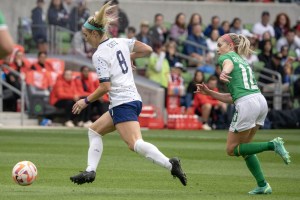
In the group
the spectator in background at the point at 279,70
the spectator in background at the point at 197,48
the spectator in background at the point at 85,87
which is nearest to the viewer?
the spectator in background at the point at 85,87

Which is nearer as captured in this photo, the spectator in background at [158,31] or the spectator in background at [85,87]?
the spectator in background at [85,87]

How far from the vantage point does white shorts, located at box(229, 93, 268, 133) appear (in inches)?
507

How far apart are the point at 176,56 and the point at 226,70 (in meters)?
A: 19.3

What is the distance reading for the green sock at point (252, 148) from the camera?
1265cm

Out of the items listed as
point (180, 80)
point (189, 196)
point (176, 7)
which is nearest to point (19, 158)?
point (189, 196)

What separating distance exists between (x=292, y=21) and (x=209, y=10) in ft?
11.5

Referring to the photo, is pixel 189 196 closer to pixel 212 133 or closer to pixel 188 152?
pixel 188 152

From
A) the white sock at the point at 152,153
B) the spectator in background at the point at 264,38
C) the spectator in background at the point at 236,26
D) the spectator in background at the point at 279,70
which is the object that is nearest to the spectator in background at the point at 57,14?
the spectator in background at the point at 236,26

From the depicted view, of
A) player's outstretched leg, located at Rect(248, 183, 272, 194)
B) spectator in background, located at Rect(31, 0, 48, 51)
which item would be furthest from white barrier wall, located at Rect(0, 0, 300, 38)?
player's outstretched leg, located at Rect(248, 183, 272, 194)

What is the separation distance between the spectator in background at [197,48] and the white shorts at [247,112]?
19.0 m

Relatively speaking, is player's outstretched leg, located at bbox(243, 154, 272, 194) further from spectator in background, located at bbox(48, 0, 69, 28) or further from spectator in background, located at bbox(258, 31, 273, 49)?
spectator in background, located at bbox(258, 31, 273, 49)

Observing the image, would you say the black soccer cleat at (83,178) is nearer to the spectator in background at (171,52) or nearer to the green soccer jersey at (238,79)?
the green soccer jersey at (238,79)

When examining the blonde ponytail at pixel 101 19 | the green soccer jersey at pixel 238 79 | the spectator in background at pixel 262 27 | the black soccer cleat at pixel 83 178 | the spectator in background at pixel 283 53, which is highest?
the blonde ponytail at pixel 101 19

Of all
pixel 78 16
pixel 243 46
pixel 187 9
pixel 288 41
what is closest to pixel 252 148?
pixel 243 46
